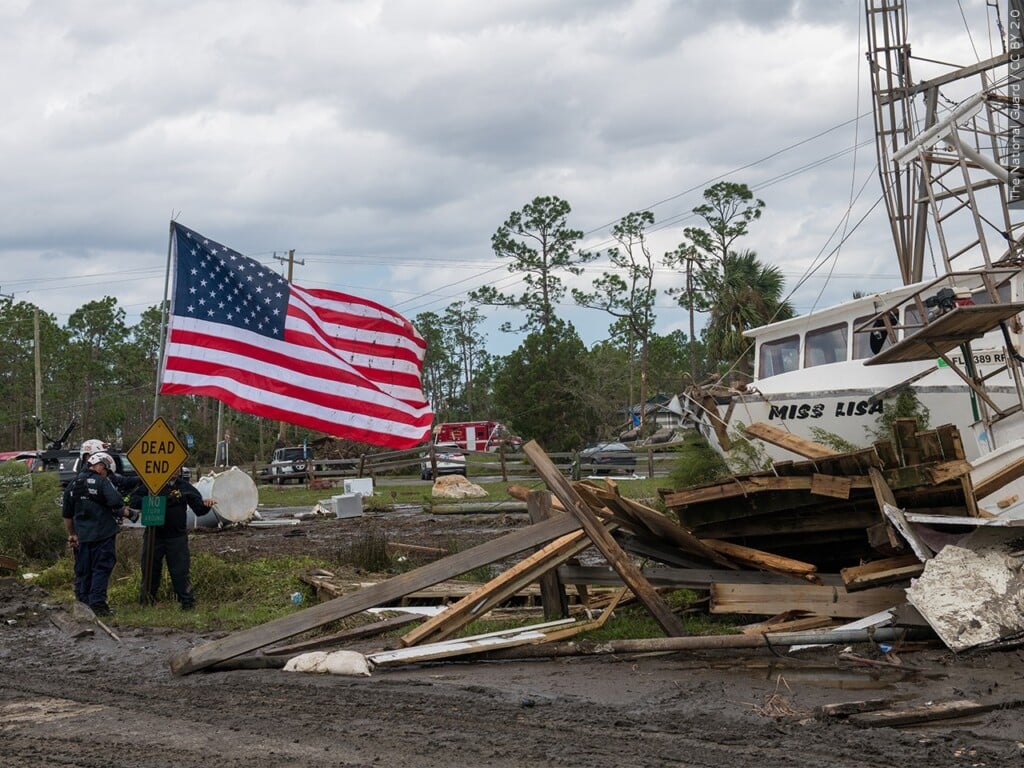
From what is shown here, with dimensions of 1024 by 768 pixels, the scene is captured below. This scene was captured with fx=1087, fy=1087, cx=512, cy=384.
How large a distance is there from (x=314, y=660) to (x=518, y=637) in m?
1.64

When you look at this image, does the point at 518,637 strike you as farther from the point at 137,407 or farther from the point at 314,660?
the point at 137,407

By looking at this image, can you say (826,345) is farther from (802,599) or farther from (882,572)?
(882,572)

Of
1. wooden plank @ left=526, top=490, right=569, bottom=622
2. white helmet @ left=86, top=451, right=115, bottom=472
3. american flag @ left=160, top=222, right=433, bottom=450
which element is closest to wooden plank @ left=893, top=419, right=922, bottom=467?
wooden plank @ left=526, top=490, right=569, bottom=622

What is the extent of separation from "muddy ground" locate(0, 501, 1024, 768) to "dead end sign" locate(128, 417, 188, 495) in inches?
99.4

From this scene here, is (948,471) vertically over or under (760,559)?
over

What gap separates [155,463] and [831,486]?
7.15 meters

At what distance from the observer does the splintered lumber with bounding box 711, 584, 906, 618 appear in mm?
8734

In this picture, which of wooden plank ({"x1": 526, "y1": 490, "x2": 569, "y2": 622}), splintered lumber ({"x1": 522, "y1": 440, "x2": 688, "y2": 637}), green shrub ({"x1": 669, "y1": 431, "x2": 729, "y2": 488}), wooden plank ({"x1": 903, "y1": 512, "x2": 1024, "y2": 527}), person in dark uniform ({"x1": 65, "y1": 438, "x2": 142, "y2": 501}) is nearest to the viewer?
wooden plank ({"x1": 903, "y1": 512, "x2": 1024, "y2": 527})

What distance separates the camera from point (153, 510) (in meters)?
11.6

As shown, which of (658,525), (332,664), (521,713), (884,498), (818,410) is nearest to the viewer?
(521,713)

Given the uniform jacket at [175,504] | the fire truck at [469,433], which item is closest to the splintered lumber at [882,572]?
the uniform jacket at [175,504]

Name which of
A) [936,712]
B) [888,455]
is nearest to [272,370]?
[888,455]

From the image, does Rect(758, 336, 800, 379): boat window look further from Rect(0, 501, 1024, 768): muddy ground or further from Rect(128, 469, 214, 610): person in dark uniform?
Rect(0, 501, 1024, 768): muddy ground

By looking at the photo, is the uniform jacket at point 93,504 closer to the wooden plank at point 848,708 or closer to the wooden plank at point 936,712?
the wooden plank at point 848,708
